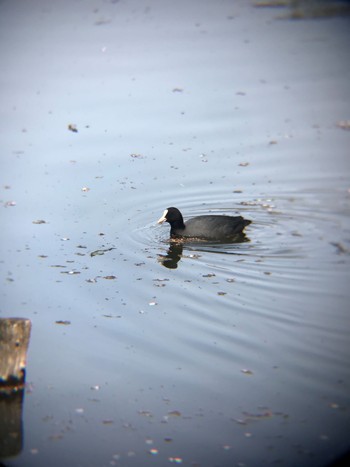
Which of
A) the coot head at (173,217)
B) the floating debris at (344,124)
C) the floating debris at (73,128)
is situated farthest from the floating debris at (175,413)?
the floating debris at (73,128)

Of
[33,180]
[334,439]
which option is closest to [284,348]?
[334,439]

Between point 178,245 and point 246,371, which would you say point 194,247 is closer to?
point 178,245

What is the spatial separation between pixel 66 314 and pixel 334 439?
3329 mm

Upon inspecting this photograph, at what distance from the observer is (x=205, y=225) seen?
10.1m

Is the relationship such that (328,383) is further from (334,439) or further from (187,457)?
(187,457)

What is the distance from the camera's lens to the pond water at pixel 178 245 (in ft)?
21.0

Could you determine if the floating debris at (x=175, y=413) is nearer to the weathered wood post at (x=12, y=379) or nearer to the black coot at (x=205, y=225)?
the weathered wood post at (x=12, y=379)

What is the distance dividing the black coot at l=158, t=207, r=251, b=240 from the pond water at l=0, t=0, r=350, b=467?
17cm

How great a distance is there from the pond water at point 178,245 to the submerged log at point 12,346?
0.99 feet

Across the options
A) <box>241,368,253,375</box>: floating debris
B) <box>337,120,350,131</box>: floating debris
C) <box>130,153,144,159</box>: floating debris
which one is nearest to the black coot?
<box>130,153,144,159</box>: floating debris

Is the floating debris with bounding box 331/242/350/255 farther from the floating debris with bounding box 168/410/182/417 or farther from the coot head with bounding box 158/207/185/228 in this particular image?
the floating debris with bounding box 168/410/182/417

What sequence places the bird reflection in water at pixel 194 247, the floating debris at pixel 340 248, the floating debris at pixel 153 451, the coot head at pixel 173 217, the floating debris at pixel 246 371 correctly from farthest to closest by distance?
the coot head at pixel 173 217
the bird reflection in water at pixel 194 247
the floating debris at pixel 340 248
the floating debris at pixel 246 371
the floating debris at pixel 153 451

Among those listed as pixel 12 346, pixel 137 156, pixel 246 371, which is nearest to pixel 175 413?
pixel 246 371

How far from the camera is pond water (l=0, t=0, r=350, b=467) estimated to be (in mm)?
6398
